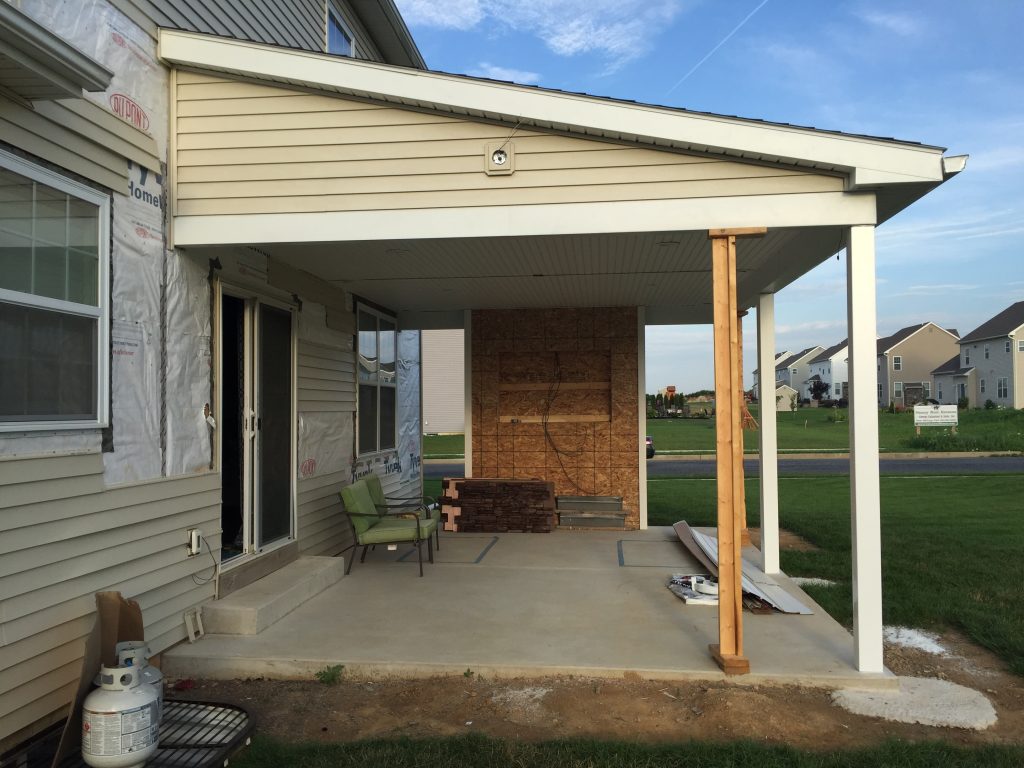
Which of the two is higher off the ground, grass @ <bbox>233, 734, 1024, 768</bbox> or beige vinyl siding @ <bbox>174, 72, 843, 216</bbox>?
beige vinyl siding @ <bbox>174, 72, 843, 216</bbox>

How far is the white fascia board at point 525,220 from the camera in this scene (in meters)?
4.05

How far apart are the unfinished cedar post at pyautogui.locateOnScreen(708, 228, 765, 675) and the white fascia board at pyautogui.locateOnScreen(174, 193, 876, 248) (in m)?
0.16

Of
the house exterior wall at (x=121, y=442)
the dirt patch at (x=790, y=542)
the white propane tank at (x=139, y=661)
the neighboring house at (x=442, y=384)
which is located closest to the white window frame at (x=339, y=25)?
the house exterior wall at (x=121, y=442)

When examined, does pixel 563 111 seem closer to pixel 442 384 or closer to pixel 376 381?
pixel 376 381

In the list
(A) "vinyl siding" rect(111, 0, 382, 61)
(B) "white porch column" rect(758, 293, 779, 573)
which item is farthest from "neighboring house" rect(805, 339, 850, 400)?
(A) "vinyl siding" rect(111, 0, 382, 61)

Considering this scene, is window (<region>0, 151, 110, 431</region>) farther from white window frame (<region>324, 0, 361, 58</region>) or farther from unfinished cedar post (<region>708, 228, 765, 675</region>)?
white window frame (<region>324, 0, 361, 58</region>)

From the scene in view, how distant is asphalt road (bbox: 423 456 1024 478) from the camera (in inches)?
627

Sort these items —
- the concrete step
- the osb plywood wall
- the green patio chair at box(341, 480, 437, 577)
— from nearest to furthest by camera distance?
the concrete step < the green patio chair at box(341, 480, 437, 577) < the osb plywood wall

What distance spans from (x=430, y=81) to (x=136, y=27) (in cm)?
177

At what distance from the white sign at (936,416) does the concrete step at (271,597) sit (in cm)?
2134

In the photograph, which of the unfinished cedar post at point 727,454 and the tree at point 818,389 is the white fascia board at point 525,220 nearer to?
the unfinished cedar post at point 727,454

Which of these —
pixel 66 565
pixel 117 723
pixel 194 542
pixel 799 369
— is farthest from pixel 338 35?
pixel 799 369

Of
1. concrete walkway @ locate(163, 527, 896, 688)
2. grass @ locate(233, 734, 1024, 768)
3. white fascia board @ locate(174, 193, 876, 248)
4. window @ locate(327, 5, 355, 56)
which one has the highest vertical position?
window @ locate(327, 5, 355, 56)

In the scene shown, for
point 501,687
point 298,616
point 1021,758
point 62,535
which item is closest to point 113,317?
point 62,535
